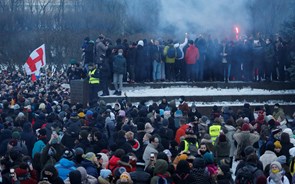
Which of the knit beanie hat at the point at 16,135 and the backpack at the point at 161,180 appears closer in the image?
the backpack at the point at 161,180

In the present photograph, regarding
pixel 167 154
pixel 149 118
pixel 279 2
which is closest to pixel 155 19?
pixel 279 2

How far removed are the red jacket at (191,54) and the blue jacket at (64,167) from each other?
1287 cm

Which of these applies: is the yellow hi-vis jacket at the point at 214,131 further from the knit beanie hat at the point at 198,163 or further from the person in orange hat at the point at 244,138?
the knit beanie hat at the point at 198,163

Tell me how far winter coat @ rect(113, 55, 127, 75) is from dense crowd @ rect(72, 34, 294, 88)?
68 cm

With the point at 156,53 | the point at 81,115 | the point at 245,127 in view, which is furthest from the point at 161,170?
the point at 156,53

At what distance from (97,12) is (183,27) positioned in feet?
82.7

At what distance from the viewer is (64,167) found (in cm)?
1196

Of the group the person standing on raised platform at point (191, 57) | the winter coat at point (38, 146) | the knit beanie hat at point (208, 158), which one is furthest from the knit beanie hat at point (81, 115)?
the person standing on raised platform at point (191, 57)

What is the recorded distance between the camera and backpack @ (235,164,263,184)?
38.7 feet

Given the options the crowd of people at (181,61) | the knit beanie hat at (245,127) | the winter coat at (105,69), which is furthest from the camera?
the crowd of people at (181,61)

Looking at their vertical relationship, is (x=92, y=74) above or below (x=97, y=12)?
below

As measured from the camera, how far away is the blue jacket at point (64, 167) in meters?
11.9

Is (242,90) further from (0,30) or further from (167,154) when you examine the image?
(0,30)

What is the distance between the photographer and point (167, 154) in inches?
513
